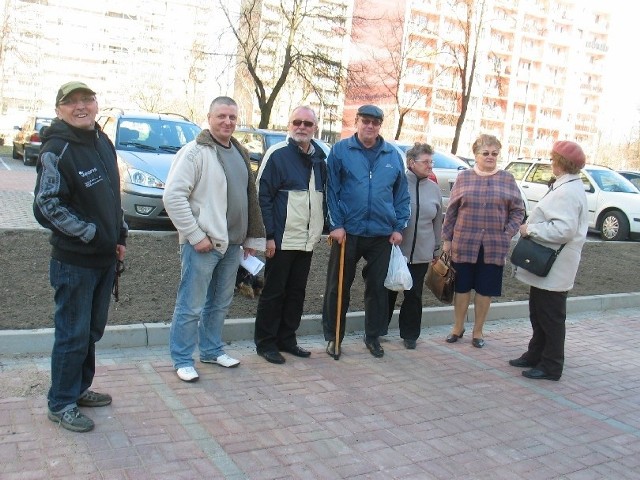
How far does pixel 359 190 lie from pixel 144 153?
5.60 metres

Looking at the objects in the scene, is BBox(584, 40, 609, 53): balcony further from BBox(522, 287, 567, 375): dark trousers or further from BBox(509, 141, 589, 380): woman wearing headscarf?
BBox(522, 287, 567, 375): dark trousers

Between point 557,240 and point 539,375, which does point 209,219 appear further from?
point 539,375

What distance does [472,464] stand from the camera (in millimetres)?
3922

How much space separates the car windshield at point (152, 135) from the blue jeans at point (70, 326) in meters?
6.86

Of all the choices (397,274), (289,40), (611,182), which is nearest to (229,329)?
(397,274)

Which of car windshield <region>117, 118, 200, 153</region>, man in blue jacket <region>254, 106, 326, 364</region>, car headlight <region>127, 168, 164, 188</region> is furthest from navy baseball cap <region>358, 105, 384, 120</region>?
car windshield <region>117, 118, 200, 153</region>

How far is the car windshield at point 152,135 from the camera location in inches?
414

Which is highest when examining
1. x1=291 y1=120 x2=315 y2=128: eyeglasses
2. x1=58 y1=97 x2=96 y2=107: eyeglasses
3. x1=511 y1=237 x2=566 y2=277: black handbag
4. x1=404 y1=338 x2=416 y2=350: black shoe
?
x1=291 y1=120 x2=315 y2=128: eyeglasses

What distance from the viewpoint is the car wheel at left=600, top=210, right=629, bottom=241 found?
14789mm

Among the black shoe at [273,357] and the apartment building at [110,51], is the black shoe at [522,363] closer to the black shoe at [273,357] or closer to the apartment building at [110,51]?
the black shoe at [273,357]

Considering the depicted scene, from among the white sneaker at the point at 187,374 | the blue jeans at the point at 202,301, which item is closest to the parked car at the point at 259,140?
the blue jeans at the point at 202,301

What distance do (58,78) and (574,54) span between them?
237ft

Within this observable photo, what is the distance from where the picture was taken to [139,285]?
6582mm

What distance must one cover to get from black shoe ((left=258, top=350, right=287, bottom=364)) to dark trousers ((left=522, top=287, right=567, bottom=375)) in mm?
2249
